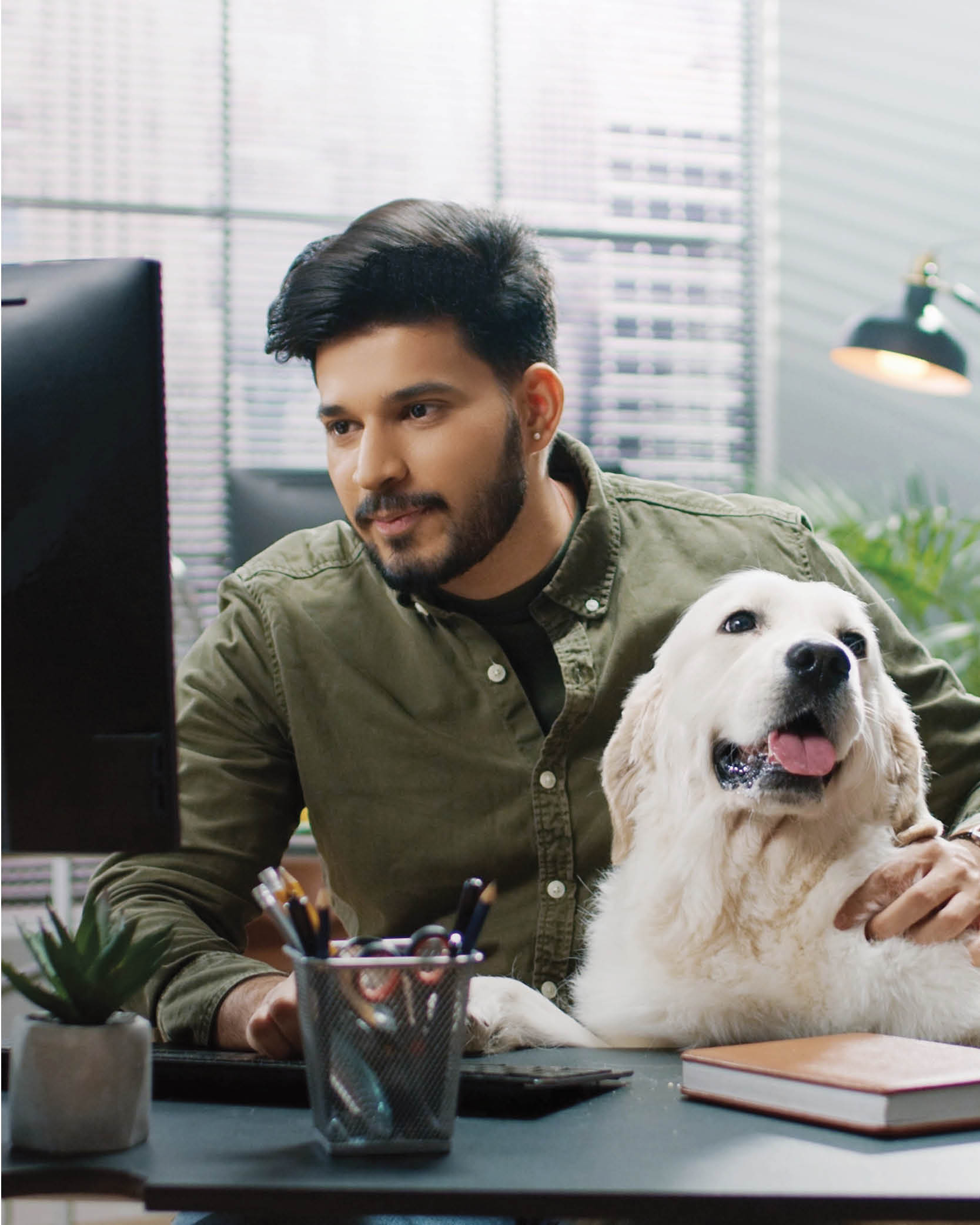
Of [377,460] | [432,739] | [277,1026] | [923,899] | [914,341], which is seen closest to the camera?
[277,1026]

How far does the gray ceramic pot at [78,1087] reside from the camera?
84 centimetres

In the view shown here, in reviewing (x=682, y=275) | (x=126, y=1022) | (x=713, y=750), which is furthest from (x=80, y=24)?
(x=126, y=1022)

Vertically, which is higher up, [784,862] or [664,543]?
[664,543]

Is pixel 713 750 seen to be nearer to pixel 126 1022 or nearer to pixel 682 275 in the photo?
pixel 126 1022

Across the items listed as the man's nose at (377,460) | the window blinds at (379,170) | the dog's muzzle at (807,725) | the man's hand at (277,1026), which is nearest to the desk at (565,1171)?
the man's hand at (277,1026)

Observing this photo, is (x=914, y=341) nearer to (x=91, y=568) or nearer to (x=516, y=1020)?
(x=516, y=1020)

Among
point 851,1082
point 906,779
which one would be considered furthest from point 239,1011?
point 906,779

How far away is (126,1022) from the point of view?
0.89 metres

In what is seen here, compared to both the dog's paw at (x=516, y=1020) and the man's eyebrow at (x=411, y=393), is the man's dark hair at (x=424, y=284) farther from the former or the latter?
the dog's paw at (x=516, y=1020)

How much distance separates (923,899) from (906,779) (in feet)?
0.61

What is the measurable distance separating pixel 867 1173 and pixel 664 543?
3.78 feet

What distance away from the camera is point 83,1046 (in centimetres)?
86

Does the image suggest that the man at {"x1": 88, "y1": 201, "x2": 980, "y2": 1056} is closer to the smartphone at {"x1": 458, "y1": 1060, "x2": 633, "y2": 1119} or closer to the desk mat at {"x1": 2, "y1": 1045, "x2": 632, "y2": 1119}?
the desk mat at {"x1": 2, "y1": 1045, "x2": 632, "y2": 1119}

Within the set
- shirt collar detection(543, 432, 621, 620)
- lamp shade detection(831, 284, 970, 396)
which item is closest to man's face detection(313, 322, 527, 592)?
shirt collar detection(543, 432, 621, 620)
